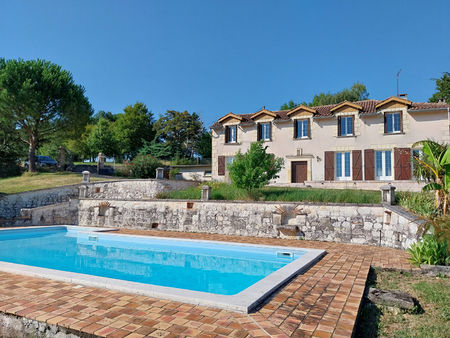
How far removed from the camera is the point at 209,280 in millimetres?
6469

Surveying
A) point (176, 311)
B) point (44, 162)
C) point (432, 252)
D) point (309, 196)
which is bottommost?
point (176, 311)

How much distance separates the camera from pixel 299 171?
2247cm

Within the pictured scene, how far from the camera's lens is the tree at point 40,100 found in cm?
2458

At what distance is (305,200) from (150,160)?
15.2 meters

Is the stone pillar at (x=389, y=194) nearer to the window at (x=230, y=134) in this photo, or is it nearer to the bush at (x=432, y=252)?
the bush at (x=432, y=252)

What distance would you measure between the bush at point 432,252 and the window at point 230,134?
18486mm

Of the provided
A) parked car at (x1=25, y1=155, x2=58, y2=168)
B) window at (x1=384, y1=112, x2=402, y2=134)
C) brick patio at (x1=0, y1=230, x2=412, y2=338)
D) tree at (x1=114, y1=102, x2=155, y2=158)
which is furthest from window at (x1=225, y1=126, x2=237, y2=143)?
brick patio at (x1=0, y1=230, x2=412, y2=338)

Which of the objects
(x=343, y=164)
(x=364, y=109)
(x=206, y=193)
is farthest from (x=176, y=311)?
(x=364, y=109)

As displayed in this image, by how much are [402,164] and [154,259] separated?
17.8m

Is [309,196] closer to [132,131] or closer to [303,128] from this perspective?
[303,128]

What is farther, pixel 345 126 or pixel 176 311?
pixel 345 126

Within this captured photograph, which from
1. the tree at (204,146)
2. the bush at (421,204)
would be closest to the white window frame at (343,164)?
the bush at (421,204)

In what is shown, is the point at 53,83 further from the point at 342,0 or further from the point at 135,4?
the point at 342,0

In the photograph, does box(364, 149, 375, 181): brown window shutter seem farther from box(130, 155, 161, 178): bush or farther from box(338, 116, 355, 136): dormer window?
box(130, 155, 161, 178): bush
